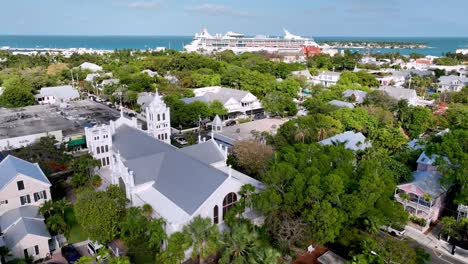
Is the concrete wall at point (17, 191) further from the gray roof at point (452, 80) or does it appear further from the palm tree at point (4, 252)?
the gray roof at point (452, 80)

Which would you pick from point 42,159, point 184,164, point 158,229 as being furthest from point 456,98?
point 42,159

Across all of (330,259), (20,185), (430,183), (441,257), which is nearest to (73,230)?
(20,185)

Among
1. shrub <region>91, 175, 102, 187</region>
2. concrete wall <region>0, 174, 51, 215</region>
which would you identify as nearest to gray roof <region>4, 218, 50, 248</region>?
concrete wall <region>0, 174, 51, 215</region>

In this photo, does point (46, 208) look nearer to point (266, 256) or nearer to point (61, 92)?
point (266, 256)

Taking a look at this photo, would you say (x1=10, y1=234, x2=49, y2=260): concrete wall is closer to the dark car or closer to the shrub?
the dark car

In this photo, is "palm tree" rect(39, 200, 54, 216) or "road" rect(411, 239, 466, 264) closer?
"road" rect(411, 239, 466, 264)

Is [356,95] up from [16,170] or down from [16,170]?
up

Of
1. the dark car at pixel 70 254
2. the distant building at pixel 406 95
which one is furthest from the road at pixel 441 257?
the distant building at pixel 406 95
